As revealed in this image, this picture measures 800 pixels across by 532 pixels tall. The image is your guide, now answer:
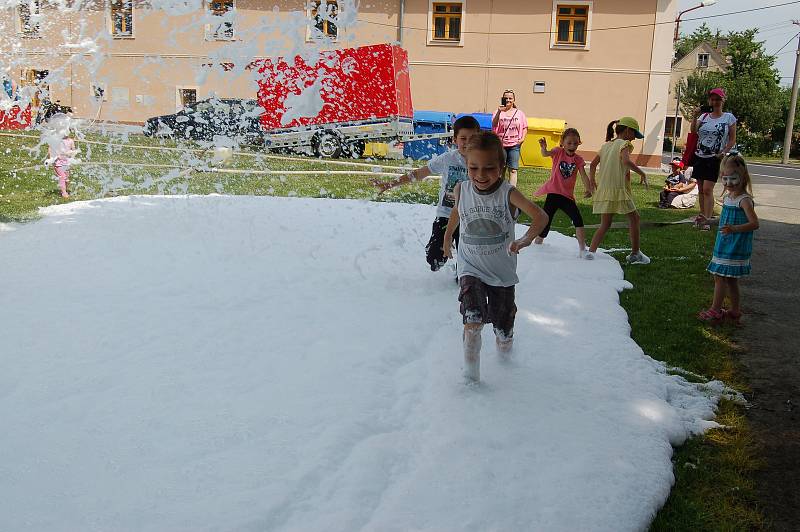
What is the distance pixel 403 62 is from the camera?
539 inches

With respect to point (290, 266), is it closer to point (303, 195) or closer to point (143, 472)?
point (143, 472)

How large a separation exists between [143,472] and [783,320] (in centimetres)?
453

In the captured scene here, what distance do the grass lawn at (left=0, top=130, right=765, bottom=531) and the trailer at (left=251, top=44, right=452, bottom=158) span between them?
0.93m

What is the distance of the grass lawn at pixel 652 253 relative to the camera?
2867 mm

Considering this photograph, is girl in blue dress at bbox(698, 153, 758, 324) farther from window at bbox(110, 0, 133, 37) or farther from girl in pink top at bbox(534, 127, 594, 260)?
window at bbox(110, 0, 133, 37)

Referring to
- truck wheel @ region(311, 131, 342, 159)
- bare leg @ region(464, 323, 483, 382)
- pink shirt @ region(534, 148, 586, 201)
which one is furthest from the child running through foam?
truck wheel @ region(311, 131, 342, 159)

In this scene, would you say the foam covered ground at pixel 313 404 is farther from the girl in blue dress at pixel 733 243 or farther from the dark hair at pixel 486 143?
the dark hair at pixel 486 143

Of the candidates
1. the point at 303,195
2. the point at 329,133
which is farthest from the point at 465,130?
the point at 329,133

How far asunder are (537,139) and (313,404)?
62.2ft

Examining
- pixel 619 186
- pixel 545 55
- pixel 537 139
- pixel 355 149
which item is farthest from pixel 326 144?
pixel 545 55

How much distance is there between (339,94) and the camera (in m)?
12.9

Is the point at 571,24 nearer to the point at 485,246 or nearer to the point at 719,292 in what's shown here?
the point at 719,292

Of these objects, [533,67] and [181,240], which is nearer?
[181,240]

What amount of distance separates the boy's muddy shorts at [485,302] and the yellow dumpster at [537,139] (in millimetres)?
17822
